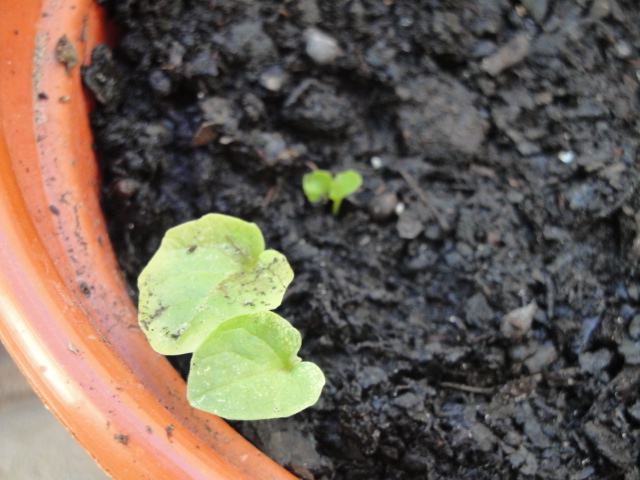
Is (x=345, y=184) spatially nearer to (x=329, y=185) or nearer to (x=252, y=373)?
(x=329, y=185)

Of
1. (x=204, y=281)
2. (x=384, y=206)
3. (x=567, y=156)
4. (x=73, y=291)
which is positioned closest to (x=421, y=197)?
(x=384, y=206)

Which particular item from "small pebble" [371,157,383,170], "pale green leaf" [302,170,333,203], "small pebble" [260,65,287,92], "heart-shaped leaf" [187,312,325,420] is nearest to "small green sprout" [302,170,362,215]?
"pale green leaf" [302,170,333,203]

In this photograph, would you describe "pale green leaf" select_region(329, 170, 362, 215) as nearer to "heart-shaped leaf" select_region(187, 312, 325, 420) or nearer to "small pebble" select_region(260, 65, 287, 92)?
"small pebble" select_region(260, 65, 287, 92)

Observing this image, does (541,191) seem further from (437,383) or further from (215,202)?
(215,202)

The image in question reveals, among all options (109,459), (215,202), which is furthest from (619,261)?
(109,459)

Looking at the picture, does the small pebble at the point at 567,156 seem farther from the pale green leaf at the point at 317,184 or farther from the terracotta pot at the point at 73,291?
the terracotta pot at the point at 73,291
